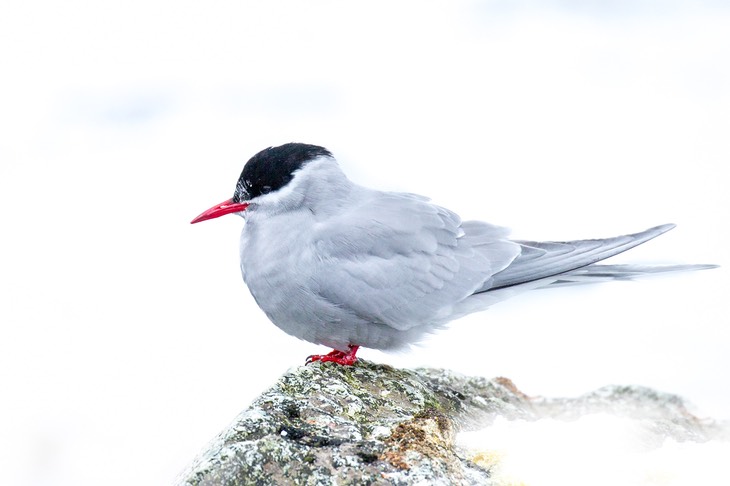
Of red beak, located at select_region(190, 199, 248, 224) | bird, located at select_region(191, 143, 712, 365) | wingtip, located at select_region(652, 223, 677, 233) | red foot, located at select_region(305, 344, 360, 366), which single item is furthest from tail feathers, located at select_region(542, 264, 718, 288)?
red beak, located at select_region(190, 199, 248, 224)

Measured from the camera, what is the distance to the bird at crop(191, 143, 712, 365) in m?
3.59

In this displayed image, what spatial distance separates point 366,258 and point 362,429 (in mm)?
1141

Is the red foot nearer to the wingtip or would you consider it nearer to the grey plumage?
the grey plumage

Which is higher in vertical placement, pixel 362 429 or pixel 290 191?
pixel 290 191

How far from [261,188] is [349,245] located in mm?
479

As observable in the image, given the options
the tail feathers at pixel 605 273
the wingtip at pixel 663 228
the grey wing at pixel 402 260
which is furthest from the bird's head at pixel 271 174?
the wingtip at pixel 663 228

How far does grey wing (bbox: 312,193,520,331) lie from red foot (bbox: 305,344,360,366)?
0.16 m

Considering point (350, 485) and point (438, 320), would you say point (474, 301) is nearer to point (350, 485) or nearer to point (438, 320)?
point (438, 320)

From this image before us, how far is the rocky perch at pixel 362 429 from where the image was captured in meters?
2.40

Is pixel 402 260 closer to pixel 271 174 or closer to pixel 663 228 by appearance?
pixel 271 174

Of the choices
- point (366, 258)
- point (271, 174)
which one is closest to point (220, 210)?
point (271, 174)

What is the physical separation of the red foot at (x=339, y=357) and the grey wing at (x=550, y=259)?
697 mm

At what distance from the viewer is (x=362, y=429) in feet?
8.77

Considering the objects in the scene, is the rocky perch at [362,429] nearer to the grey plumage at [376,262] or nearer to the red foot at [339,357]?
the red foot at [339,357]
